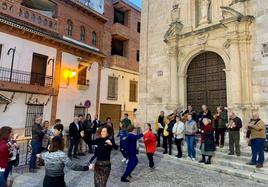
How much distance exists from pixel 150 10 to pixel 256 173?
1127 cm

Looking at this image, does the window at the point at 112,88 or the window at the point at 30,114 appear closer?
the window at the point at 30,114

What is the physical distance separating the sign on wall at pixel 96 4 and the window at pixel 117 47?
2.93 metres

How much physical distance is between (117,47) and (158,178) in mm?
16737

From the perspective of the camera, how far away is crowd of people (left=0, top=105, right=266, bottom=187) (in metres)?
3.79

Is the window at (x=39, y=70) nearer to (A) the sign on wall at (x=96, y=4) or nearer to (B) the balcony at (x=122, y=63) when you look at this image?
(A) the sign on wall at (x=96, y=4)

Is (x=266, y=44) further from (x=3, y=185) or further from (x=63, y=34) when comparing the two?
(x=63, y=34)

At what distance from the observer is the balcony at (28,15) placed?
13.5 meters

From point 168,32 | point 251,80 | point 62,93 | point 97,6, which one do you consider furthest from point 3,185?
point 97,6

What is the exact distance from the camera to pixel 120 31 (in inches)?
832

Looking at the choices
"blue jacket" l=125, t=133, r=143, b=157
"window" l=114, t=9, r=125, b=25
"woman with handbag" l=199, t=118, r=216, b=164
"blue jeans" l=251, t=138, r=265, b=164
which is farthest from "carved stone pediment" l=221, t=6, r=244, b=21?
"window" l=114, t=9, r=125, b=25

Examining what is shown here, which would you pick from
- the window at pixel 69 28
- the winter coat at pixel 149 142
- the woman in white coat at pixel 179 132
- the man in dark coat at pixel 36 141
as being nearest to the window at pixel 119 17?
→ the window at pixel 69 28

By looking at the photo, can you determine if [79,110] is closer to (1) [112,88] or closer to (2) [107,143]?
(1) [112,88]

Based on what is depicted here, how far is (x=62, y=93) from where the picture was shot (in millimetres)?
16484

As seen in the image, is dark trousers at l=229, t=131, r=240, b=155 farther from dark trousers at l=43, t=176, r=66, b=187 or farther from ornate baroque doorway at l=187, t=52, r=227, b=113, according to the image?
dark trousers at l=43, t=176, r=66, b=187
